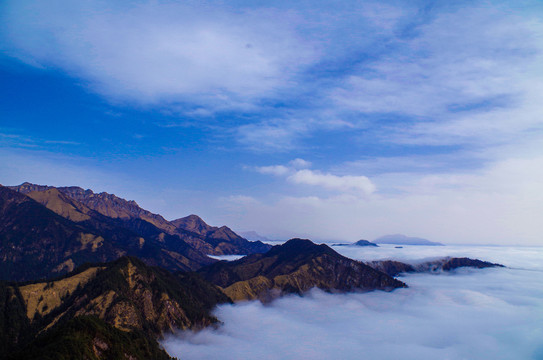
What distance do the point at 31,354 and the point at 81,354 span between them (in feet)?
68.5

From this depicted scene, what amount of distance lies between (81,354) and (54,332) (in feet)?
101

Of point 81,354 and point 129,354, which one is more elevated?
point 81,354

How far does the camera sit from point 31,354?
139 metres

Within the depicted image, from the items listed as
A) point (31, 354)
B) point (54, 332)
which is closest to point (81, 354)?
point (31, 354)

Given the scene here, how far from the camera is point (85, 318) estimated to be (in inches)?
6924

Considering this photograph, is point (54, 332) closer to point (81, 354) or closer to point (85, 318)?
point (85, 318)

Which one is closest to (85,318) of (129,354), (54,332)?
(54,332)

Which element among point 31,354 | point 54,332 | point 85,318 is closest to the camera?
point 31,354

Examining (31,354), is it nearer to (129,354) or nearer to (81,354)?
(81,354)

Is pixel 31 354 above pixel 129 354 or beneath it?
above

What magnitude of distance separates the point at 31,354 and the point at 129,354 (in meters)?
51.9

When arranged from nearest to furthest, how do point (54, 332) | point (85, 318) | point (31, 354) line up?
point (31, 354)
point (54, 332)
point (85, 318)

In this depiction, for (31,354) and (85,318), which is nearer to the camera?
(31,354)

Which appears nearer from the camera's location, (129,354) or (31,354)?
(31,354)
